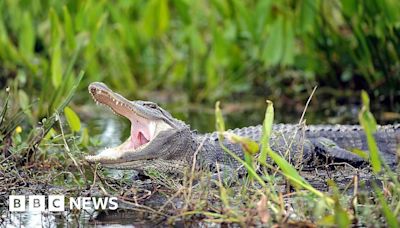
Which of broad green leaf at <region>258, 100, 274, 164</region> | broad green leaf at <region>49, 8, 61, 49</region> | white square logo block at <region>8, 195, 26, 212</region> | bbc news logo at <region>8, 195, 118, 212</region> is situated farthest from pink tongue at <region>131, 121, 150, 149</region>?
broad green leaf at <region>49, 8, 61, 49</region>

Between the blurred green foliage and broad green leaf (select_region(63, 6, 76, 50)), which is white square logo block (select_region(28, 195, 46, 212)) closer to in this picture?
the blurred green foliage

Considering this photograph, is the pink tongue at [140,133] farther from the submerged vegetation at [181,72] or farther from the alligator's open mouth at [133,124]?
the submerged vegetation at [181,72]

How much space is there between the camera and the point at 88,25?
29.1 ft

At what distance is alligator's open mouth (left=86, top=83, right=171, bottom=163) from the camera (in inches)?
216

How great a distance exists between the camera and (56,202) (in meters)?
5.11

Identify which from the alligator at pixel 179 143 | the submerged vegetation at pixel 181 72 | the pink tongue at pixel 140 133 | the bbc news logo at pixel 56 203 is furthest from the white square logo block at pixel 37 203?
the pink tongue at pixel 140 133

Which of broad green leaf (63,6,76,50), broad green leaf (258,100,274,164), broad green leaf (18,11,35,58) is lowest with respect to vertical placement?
broad green leaf (258,100,274,164)

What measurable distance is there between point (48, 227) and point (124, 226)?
38cm

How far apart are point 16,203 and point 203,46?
5.61 m

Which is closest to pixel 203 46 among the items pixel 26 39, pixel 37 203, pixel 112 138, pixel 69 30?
pixel 26 39

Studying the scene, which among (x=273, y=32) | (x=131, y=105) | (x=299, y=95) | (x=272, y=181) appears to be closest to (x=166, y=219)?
(x=272, y=181)

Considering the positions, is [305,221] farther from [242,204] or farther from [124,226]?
[124,226]

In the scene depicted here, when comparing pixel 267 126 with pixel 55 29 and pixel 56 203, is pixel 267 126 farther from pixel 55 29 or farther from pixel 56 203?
pixel 55 29

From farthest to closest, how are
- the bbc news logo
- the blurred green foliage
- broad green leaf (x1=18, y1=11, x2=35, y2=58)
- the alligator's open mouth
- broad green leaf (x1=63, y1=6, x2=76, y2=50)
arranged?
broad green leaf (x1=18, y1=11, x2=35, y2=58)
the blurred green foliage
broad green leaf (x1=63, y1=6, x2=76, y2=50)
the alligator's open mouth
the bbc news logo
